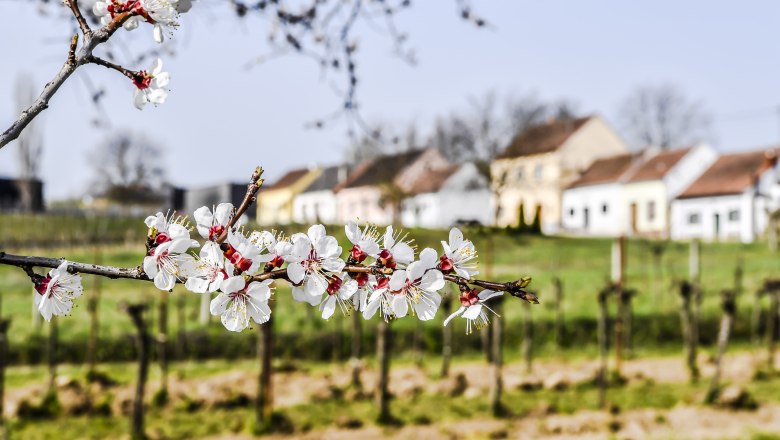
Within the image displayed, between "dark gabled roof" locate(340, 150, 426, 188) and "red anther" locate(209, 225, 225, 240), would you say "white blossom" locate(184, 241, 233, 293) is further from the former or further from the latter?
"dark gabled roof" locate(340, 150, 426, 188)

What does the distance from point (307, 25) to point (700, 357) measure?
12251 millimetres

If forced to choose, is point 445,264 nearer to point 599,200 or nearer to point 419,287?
point 419,287

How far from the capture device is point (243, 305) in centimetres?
138

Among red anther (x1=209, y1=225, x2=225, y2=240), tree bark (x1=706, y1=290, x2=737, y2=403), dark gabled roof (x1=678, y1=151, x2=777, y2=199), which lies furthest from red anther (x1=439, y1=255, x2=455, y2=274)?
dark gabled roof (x1=678, y1=151, x2=777, y2=199)

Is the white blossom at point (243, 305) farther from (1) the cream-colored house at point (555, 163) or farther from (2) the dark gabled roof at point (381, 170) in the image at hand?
(1) the cream-colored house at point (555, 163)

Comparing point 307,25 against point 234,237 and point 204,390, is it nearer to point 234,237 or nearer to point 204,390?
point 234,237

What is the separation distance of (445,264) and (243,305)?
37 cm

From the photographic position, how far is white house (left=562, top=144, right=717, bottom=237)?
129 ft

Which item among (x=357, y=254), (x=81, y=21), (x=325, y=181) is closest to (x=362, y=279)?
(x=357, y=254)

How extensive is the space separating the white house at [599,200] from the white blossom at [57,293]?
39.5 metres

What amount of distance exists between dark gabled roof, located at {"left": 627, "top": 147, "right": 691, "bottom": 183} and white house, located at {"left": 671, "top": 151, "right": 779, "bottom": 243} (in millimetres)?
1431

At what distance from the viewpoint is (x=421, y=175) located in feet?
133

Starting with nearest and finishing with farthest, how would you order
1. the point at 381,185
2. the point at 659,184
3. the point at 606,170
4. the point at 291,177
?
1. the point at 381,185
2. the point at 659,184
3. the point at 606,170
4. the point at 291,177

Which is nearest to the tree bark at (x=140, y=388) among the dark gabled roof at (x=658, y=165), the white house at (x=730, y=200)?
the white house at (x=730, y=200)
